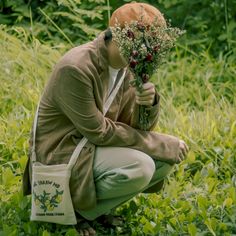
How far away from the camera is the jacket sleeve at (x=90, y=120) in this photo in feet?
12.6

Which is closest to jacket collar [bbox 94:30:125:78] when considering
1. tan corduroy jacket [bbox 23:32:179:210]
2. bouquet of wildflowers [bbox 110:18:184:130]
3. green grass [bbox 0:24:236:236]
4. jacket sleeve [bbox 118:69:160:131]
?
tan corduroy jacket [bbox 23:32:179:210]

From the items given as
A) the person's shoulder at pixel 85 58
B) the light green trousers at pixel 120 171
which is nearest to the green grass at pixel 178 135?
the light green trousers at pixel 120 171

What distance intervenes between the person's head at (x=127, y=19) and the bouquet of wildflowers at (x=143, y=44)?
28mm

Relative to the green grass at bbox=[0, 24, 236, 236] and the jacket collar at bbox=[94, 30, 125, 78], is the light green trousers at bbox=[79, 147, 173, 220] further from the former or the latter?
the jacket collar at bbox=[94, 30, 125, 78]

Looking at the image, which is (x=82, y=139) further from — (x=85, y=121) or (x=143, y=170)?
(x=143, y=170)

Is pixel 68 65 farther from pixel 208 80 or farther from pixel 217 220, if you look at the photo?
pixel 208 80

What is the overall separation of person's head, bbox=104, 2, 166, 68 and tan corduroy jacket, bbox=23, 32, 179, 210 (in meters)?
0.04

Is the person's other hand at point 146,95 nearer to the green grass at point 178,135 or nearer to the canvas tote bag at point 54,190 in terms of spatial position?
the canvas tote bag at point 54,190

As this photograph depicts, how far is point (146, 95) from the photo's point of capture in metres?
3.91

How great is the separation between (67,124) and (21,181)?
32.6 inches

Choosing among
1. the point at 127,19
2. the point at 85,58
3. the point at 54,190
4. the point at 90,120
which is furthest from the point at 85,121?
the point at 127,19

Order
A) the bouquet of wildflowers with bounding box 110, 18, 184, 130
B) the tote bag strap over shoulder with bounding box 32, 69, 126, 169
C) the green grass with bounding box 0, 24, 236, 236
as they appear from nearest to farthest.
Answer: the bouquet of wildflowers with bounding box 110, 18, 184, 130 → the tote bag strap over shoulder with bounding box 32, 69, 126, 169 → the green grass with bounding box 0, 24, 236, 236

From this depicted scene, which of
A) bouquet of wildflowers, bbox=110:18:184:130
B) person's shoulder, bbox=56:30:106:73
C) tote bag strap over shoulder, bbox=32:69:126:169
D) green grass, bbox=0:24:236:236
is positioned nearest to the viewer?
bouquet of wildflowers, bbox=110:18:184:130

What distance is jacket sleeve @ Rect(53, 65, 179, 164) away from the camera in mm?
3846
